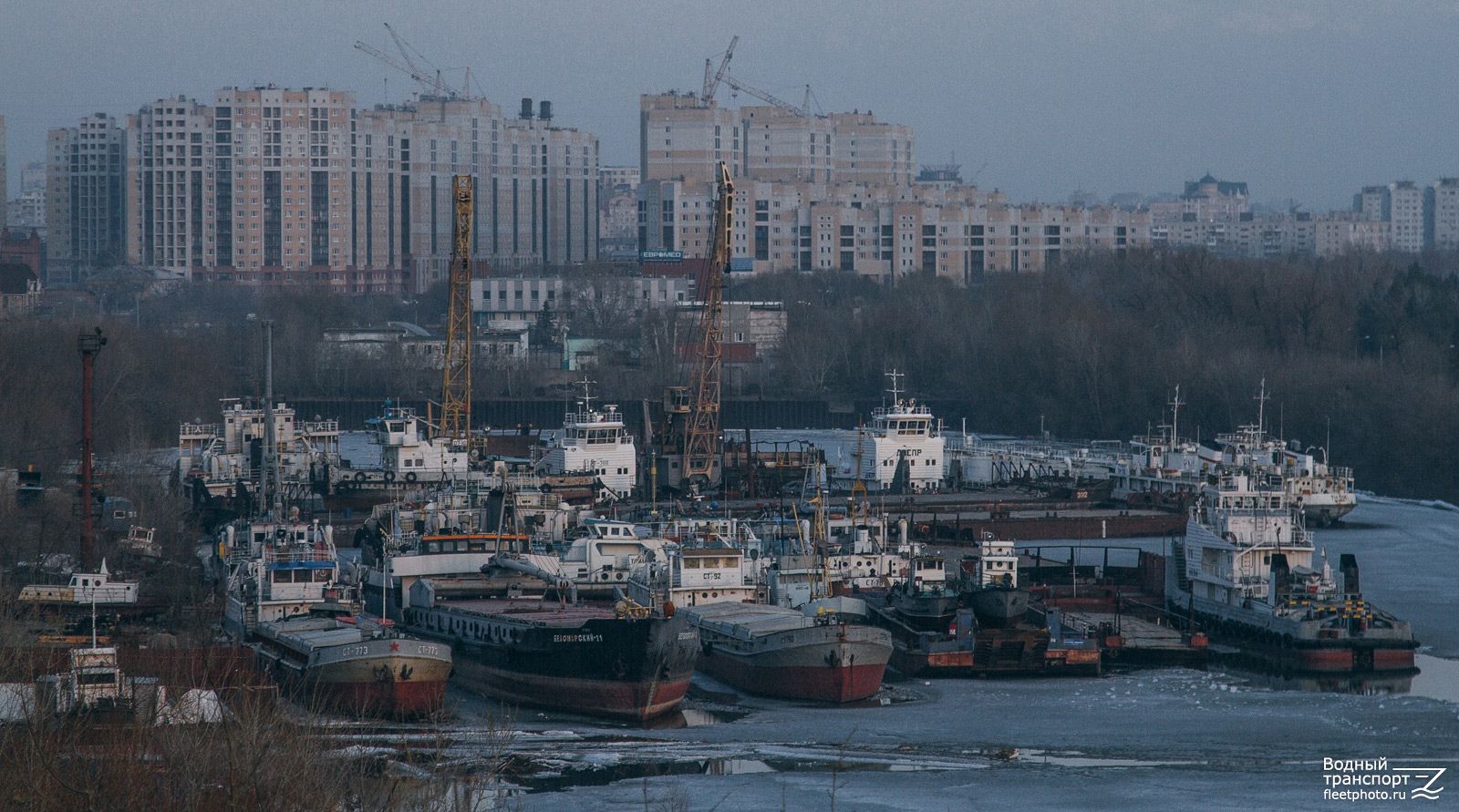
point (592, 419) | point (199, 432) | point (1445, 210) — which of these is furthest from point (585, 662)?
point (1445, 210)

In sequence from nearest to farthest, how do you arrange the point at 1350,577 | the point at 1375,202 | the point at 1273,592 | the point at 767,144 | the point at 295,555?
the point at 295,555
the point at 1350,577
the point at 1273,592
the point at 767,144
the point at 1375,202

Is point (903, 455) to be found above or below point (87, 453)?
below

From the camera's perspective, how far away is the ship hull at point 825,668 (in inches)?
846

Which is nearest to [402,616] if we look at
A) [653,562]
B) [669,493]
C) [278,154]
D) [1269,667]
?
[653,562]

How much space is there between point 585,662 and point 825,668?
2644 millimetres

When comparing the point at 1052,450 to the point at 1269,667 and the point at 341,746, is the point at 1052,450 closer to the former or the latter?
the point at 1269,667

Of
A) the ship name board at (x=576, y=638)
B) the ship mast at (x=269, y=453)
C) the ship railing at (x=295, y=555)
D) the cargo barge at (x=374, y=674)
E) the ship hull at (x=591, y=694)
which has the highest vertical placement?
the ship mast at (x=269, y=453)

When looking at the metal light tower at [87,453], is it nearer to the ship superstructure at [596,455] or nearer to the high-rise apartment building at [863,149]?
the ship superstructure at [596,455]

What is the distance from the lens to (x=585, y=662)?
20.9 metres

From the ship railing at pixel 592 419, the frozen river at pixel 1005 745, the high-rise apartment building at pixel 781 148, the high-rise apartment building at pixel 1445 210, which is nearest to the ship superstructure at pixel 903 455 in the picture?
the ship railing at pixel 592 419

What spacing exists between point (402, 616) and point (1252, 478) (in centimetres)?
1333

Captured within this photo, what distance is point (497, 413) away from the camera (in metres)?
64.1

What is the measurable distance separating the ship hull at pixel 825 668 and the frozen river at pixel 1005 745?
0.83ft

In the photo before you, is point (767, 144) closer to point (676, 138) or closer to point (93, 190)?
point (676, 138)
